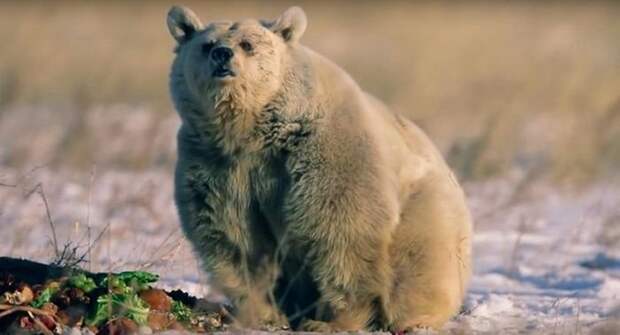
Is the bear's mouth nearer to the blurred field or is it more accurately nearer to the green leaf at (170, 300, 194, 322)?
the green leaf at (170, 300, 194, 322)

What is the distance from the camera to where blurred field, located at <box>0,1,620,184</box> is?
13.0m

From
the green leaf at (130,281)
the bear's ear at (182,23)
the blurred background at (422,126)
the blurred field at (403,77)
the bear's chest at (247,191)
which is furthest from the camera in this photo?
the blurred field at (403,77)

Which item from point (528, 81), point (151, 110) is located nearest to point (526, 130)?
point (528, 81)

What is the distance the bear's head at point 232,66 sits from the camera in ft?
21.4

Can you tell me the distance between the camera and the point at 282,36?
6891 mm

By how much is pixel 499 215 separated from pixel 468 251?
3.98 metres

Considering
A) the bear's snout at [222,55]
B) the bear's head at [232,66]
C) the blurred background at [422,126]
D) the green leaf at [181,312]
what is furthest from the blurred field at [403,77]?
the green leaf at [181,312]

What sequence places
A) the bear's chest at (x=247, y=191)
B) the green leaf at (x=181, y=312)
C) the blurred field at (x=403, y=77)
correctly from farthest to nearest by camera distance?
the blurred field at (x=403, y=77) → the bear's chest at (x=247, y=191) → the green leaf at (x=181, y=312)

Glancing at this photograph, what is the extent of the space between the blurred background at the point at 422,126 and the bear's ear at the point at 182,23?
1.01 metres

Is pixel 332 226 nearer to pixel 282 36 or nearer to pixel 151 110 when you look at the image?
pixel 282 36

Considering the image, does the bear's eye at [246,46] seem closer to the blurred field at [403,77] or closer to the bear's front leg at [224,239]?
the bear's front leg at [224,239]

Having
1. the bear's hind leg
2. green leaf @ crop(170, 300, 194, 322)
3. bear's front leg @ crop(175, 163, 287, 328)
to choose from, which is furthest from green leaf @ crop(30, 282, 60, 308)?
the bear's hind leg

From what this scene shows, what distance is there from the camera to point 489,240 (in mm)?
10328

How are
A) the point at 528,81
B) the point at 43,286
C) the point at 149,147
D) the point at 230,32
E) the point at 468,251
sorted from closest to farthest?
the point at 43,286 < the point at 230,32 < the point at 468,251 < the point at 149,147 < the point at 528,81
